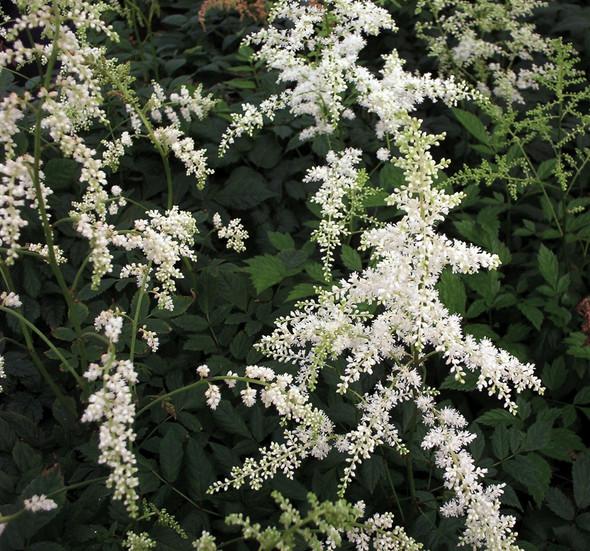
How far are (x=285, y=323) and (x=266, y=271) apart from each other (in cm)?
67

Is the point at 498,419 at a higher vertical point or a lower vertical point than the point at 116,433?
lower

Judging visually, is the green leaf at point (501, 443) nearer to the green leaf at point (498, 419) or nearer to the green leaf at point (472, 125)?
the green leaf at point (498, 419)

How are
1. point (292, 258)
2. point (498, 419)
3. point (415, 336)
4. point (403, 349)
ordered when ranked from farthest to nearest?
point (292, 258) < point (498, 419) < point (403, 349) < point (415, 336)

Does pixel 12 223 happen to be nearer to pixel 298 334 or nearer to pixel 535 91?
pixel 298 334

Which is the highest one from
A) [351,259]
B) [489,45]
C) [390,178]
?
[489,45]

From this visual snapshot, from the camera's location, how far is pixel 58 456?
5.76 ft

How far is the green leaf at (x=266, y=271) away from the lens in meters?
2.17

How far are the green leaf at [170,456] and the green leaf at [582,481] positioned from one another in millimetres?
1201

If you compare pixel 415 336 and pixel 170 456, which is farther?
pixel 170 456

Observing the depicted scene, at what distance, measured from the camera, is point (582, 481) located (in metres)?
1.79

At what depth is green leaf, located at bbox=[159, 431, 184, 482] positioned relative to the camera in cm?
168

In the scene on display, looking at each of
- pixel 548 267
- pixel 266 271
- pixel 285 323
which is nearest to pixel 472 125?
pixel 548 267

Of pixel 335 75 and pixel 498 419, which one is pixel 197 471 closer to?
pixel 498 419

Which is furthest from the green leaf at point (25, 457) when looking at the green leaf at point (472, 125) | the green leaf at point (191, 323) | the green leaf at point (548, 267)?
the green leaf at point (472, 125)
